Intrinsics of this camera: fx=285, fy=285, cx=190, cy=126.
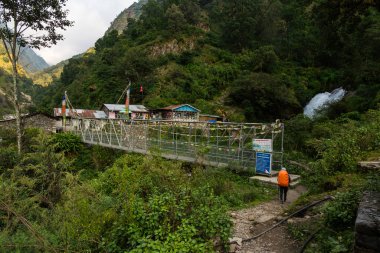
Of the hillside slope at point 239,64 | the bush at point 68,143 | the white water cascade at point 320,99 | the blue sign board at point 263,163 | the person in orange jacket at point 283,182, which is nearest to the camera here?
the person in orange jacket at point 283,182

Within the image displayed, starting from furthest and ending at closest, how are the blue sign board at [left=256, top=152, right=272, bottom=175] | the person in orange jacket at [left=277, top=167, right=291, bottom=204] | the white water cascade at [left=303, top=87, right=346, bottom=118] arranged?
1. the white water cascade at [left=303, top=87, right=346, bottom=118]
2. the blue sign board at [left=256, top=152, right=272, bottom=175]
3. the person in orange jacket at [left=277, top=167, right=291, bottom=204]

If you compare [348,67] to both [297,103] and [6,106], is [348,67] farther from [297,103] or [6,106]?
[6,106]

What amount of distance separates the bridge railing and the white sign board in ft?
1.40

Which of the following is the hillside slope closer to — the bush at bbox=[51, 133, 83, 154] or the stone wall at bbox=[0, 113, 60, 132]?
the stone wall at bbox=[0, 113, 60, 132]

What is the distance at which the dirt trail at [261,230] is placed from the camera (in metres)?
5.70

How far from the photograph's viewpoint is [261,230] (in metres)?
6.74

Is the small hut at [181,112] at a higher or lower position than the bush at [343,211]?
higher

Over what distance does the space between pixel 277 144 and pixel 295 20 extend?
121 ft

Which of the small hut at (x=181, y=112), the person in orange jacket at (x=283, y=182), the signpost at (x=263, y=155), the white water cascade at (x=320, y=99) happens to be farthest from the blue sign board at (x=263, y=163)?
the white water cascade at (x=320, y=99)

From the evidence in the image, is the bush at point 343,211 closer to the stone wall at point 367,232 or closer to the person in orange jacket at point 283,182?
the stone wall at point 367,232

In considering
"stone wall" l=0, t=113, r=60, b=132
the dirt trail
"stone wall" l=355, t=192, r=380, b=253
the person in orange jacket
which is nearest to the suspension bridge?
the person in orange jacket

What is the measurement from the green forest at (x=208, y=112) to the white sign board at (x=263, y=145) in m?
1.52

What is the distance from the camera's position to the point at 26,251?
4844 millimetres

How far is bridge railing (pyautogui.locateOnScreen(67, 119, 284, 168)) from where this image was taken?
13383mm
